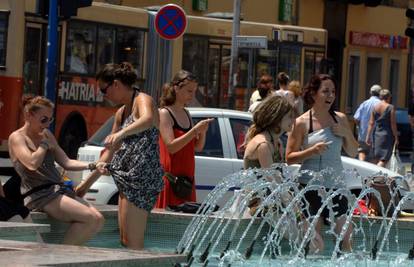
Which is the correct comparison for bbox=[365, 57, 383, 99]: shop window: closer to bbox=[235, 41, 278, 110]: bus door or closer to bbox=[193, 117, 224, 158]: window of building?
bbox=[235, 41, 278, 110]: bus door

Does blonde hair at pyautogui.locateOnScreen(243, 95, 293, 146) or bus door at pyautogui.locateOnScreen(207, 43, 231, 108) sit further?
bus door at pyautogui.locateOnScreen(207, 43, 231, 108)

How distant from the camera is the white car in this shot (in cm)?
1355

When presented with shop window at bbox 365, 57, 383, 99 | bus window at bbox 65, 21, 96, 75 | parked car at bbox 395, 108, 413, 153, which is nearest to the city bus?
bus window at bbox 65, 21, 96, 75

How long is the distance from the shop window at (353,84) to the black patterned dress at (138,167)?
3628cm

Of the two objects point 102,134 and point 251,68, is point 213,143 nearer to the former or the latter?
point 102,134

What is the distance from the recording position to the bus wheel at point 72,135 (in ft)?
76.4

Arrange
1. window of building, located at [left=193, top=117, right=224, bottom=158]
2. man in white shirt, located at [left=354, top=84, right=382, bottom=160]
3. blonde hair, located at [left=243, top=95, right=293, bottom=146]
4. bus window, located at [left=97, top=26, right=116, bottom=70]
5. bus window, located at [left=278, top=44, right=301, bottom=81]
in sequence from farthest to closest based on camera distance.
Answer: bus window, located at [left=278, top=44, right=301, bottom=81] → bus window, located at [left=97, top=26, right=116, bottom=70] → man in white shirt, located at [left=354, top=84, right=382, bottom=160] → window of building, located at [left=193, top=117, right=224, bottom=158] → blonde hair, located at [left=243, top=95, right=293, bottom=146]

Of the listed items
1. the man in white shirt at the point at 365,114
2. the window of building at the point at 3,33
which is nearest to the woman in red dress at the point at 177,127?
the window of building at the point at 3,33

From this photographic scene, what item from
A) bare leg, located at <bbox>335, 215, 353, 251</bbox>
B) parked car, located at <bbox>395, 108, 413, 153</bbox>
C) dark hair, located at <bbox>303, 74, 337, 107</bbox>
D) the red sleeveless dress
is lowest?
parked car, located at <bbox>395, 108, 413, 153</bbox>

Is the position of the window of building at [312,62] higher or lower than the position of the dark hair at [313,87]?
lower

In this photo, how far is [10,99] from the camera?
892 inches

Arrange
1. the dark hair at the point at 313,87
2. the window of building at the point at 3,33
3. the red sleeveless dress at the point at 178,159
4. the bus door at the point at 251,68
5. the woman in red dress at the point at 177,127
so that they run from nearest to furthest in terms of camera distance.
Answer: the dark hair at the point at 313,87, the woman in red dress at the point at 177,127, the red sleeveless dress at the point at 178,159, the window of building at the point at 3,33, the bus door at the point at 251,68

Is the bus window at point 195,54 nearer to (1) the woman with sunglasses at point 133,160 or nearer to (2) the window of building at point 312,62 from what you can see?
(2) the window of building at point 312,62

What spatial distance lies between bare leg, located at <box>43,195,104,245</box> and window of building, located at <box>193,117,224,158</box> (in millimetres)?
4844
